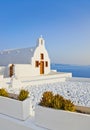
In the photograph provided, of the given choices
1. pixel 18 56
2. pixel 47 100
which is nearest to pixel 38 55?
pixel 18 56

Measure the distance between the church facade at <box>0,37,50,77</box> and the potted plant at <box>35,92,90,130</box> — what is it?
14.0 meters

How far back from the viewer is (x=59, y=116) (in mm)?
4395

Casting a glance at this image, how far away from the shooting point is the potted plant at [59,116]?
13.1 ft

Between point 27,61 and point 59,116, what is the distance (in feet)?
55.4

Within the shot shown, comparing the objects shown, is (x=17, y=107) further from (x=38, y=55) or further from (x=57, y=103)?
(x=38, y=55)

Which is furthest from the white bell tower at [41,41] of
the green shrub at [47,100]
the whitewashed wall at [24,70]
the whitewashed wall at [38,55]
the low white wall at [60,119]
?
the low white wall at [60,119]

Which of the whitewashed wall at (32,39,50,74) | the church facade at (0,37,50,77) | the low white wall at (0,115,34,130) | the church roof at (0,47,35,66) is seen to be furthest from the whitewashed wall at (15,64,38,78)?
the low white wall at (0,115,34,130)

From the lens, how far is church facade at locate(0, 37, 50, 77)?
19094mm

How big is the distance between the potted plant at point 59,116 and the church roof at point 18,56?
16019 mm

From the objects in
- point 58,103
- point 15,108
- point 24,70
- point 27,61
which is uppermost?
point 27,61

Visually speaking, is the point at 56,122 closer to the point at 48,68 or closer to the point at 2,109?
the point at 2,109

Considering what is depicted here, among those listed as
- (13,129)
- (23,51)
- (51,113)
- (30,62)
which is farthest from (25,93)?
(23,51)

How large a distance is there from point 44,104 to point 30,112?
1002 mm

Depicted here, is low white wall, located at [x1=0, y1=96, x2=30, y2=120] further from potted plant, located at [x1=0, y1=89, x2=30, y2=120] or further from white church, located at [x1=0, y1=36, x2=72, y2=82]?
white church, located at [x1=0, y1=36, x2=72, y2=82]
